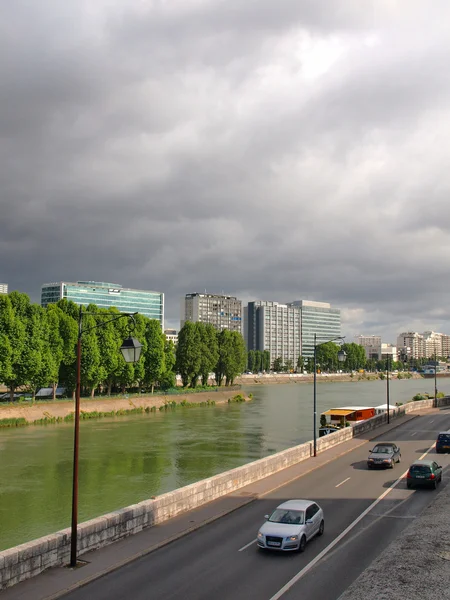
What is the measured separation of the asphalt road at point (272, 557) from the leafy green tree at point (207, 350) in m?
90.0

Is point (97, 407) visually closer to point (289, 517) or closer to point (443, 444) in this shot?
point (443, 444)

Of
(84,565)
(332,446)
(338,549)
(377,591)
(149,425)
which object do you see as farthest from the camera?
(149,425)

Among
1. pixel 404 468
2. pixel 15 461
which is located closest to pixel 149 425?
pixel 15 461

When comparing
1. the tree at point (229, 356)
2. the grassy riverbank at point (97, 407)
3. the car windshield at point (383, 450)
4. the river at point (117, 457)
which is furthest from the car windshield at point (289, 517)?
the tree at point (229, 356)

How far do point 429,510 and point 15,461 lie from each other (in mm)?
34559

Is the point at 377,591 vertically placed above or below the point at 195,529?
above

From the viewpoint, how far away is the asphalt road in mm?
15305

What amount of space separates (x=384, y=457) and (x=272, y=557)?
17.9m

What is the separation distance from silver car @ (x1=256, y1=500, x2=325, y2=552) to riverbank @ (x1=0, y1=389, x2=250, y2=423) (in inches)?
2127

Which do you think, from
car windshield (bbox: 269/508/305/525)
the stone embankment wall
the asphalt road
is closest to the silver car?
car windshield (bbox: 269/508/305/525)

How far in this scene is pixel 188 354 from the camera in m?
116

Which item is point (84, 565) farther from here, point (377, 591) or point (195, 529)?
point (377, 591)

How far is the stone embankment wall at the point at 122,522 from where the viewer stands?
1573cm

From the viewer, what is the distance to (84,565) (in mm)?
17109
